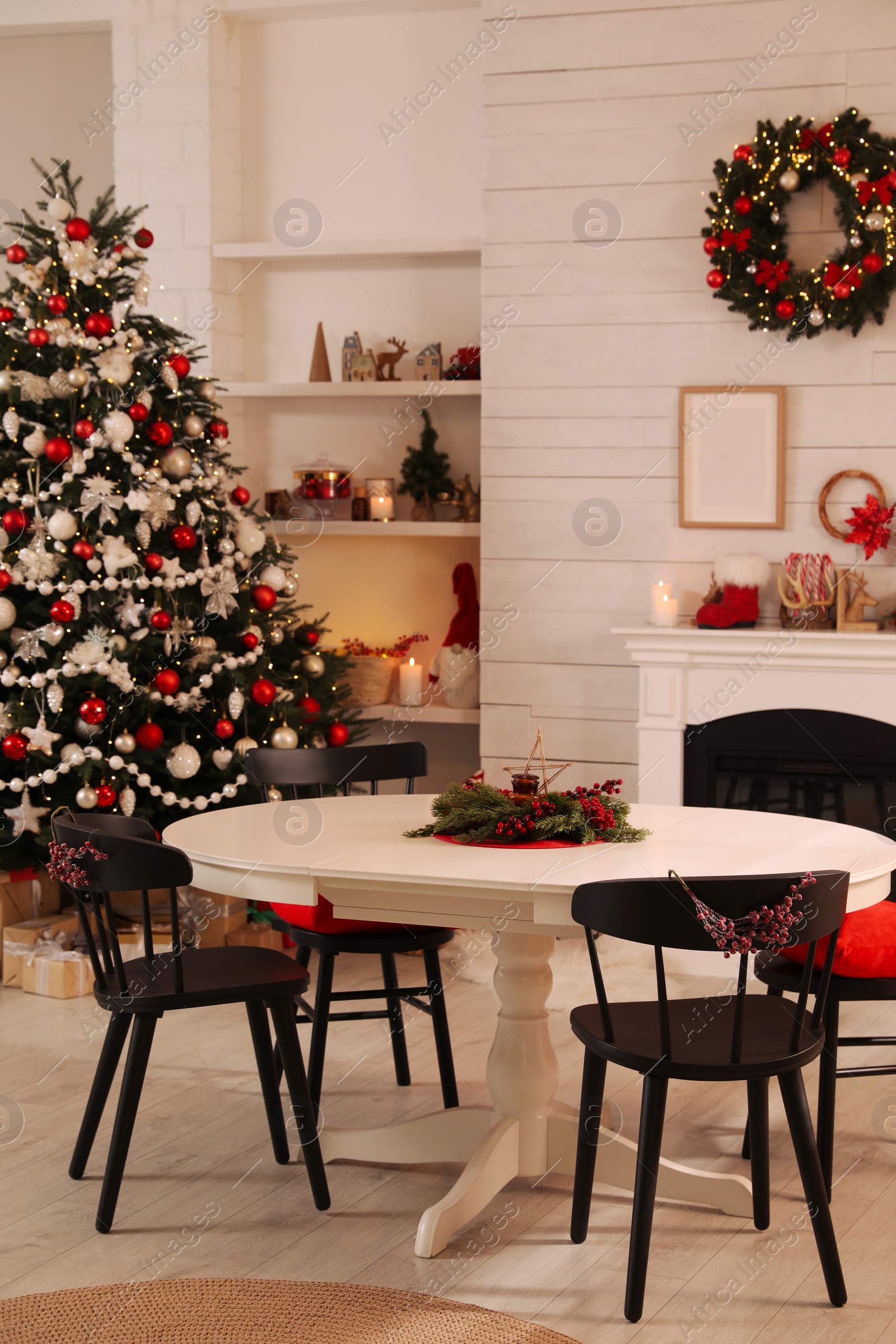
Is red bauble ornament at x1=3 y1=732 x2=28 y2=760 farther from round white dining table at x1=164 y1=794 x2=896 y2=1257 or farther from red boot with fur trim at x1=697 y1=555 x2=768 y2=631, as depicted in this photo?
red boot with fur trim at x1=697 y1=555 x2=768 y2=631

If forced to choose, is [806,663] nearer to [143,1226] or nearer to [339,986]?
[339,986]

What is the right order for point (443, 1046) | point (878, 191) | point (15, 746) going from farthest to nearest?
point (878, 191)
point (15, 746)
point (443, 1046)

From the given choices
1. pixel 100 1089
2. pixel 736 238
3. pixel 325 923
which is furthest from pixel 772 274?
pixel 100 1089

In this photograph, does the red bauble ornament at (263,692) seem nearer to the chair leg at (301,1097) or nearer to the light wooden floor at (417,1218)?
the light wooden floor at (417,1218)

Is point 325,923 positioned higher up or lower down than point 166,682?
lower down

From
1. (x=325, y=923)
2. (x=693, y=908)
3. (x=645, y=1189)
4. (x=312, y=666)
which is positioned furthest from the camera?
(x=312, y=666)

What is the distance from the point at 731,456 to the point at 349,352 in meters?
1.54

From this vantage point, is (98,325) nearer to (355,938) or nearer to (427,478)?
(427,478)

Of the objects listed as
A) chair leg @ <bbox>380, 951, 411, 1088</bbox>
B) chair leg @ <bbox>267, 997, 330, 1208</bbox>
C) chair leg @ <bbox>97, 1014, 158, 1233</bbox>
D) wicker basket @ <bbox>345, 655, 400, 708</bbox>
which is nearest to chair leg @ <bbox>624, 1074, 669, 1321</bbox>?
chair leg @ <bbox>267, 997, 330, 1208</bbox>

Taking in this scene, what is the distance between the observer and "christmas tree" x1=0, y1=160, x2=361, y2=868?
12.2 feet

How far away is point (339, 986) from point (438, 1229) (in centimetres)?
167

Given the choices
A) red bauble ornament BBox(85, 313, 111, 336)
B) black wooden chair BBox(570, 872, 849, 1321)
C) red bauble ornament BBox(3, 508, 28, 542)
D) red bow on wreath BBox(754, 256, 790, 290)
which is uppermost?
red bow on wreath BBox(754, 256, 790, 290)

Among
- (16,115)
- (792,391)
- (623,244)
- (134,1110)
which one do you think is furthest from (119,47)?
(134,1110)

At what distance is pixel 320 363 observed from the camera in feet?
16.0
